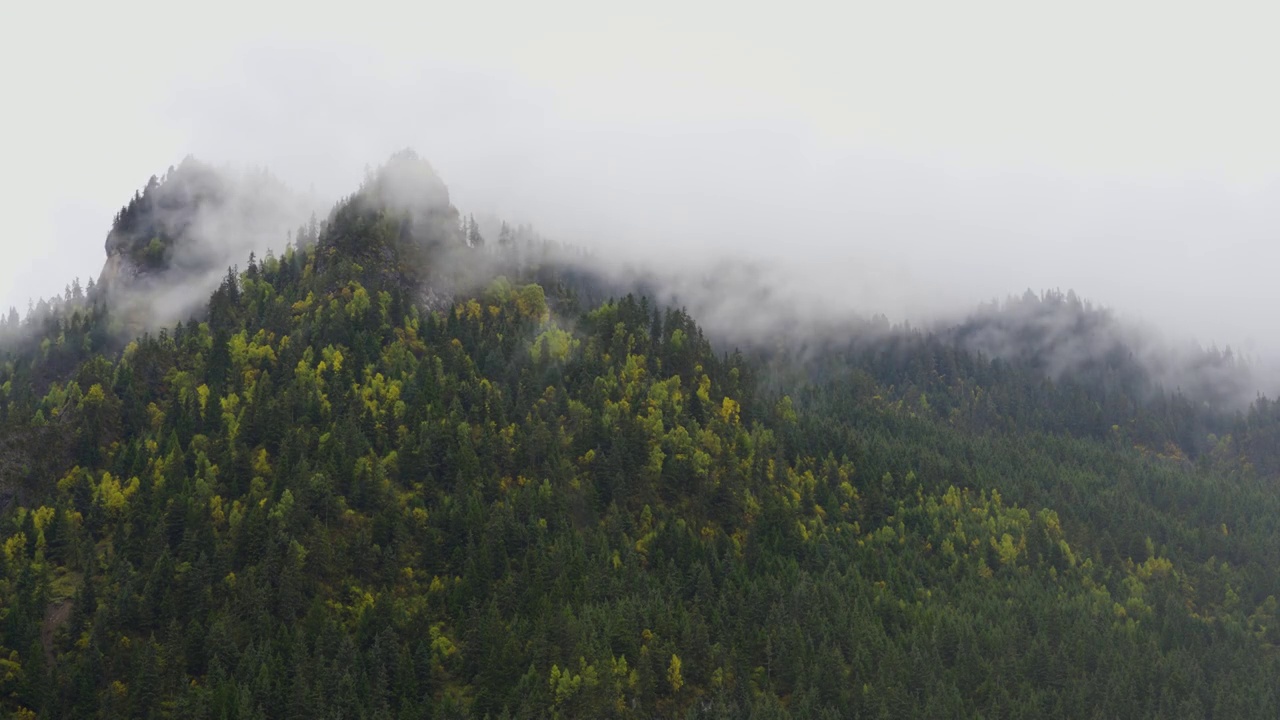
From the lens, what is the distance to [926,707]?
174125 millimetres

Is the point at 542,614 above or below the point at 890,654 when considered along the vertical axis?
above

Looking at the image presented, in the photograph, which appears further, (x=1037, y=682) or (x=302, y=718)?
(x=1037, y=682)

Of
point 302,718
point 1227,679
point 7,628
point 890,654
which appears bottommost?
point 1227,679

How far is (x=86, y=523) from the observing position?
184 m

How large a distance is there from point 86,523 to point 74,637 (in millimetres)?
26573

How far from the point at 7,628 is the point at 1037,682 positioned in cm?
15332

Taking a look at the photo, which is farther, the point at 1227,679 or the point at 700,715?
the point at 1227,679

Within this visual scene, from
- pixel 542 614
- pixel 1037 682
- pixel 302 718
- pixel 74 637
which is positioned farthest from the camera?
pixel 1037 682

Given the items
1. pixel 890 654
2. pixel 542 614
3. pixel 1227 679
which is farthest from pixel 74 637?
pixel 1227 679

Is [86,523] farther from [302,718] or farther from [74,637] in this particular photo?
[302,718]

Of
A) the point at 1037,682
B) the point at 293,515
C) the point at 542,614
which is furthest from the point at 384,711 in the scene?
the point at 1037,682

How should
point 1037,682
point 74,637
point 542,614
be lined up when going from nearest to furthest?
point 74,637
point 542,614
point 1037,682

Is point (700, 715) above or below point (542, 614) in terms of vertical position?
below

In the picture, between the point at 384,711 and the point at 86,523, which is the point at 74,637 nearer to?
the point at 86,523
